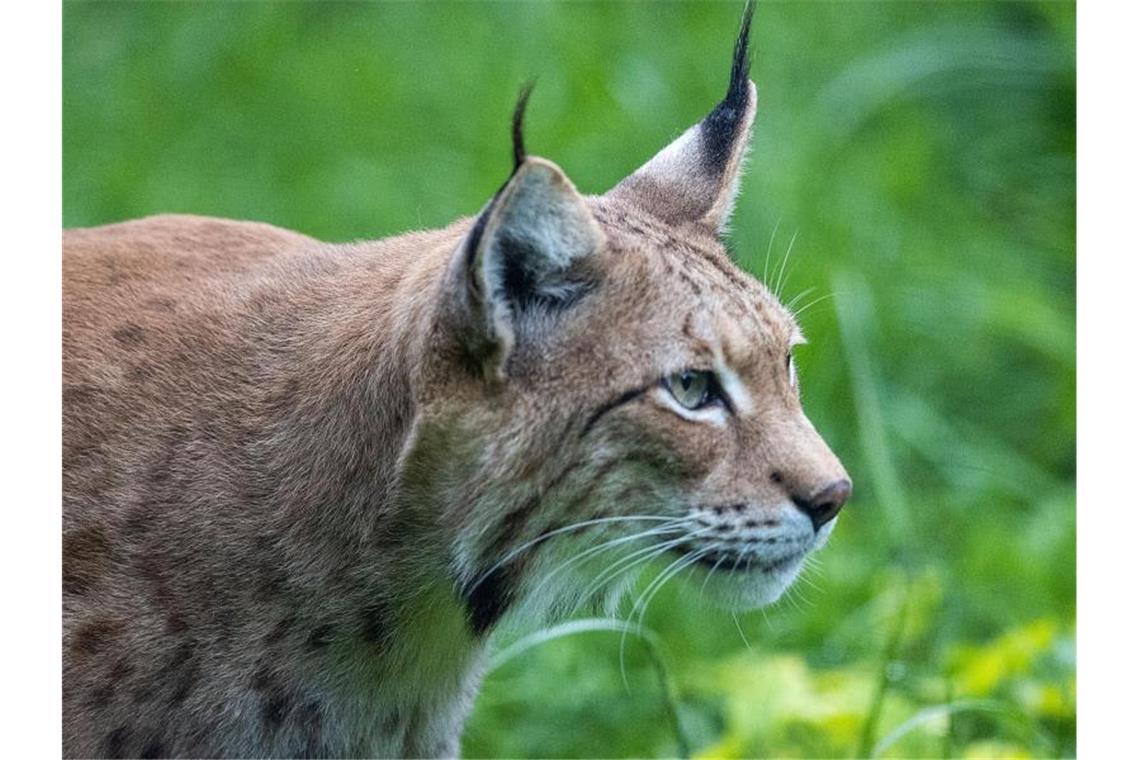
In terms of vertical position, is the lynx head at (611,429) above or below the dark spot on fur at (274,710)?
above

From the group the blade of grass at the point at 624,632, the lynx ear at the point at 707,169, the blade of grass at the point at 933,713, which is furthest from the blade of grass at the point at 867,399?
the lynx ear at the point at 707,169

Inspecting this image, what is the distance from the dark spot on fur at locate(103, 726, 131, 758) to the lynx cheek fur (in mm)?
13

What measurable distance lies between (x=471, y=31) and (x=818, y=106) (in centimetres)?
182

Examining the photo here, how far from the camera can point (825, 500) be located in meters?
3.51

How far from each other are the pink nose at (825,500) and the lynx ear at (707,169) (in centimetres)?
71

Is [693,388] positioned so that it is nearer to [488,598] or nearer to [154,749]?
[488,598]

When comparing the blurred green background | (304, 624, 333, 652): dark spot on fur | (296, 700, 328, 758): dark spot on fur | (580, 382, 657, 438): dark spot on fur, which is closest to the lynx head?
(580, 382, 657, 438): dark spot on fur

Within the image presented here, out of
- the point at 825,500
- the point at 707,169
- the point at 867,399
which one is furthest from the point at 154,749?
the point at 867,399

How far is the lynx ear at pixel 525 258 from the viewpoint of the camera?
10.4 ft

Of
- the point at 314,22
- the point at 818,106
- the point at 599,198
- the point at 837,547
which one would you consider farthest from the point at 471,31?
the point at 599,198

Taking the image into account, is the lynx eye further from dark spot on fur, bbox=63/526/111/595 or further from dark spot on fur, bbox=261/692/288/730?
dark spot on fur, bbox=63/526/111/595

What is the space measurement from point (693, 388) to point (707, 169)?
0.67 m

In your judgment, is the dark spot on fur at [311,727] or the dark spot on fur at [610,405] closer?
the dark spot on fur at [610,405]

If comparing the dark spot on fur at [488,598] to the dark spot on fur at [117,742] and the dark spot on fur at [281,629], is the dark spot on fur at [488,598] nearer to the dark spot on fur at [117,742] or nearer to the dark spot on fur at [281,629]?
the dark spot on fur at [281,629]
